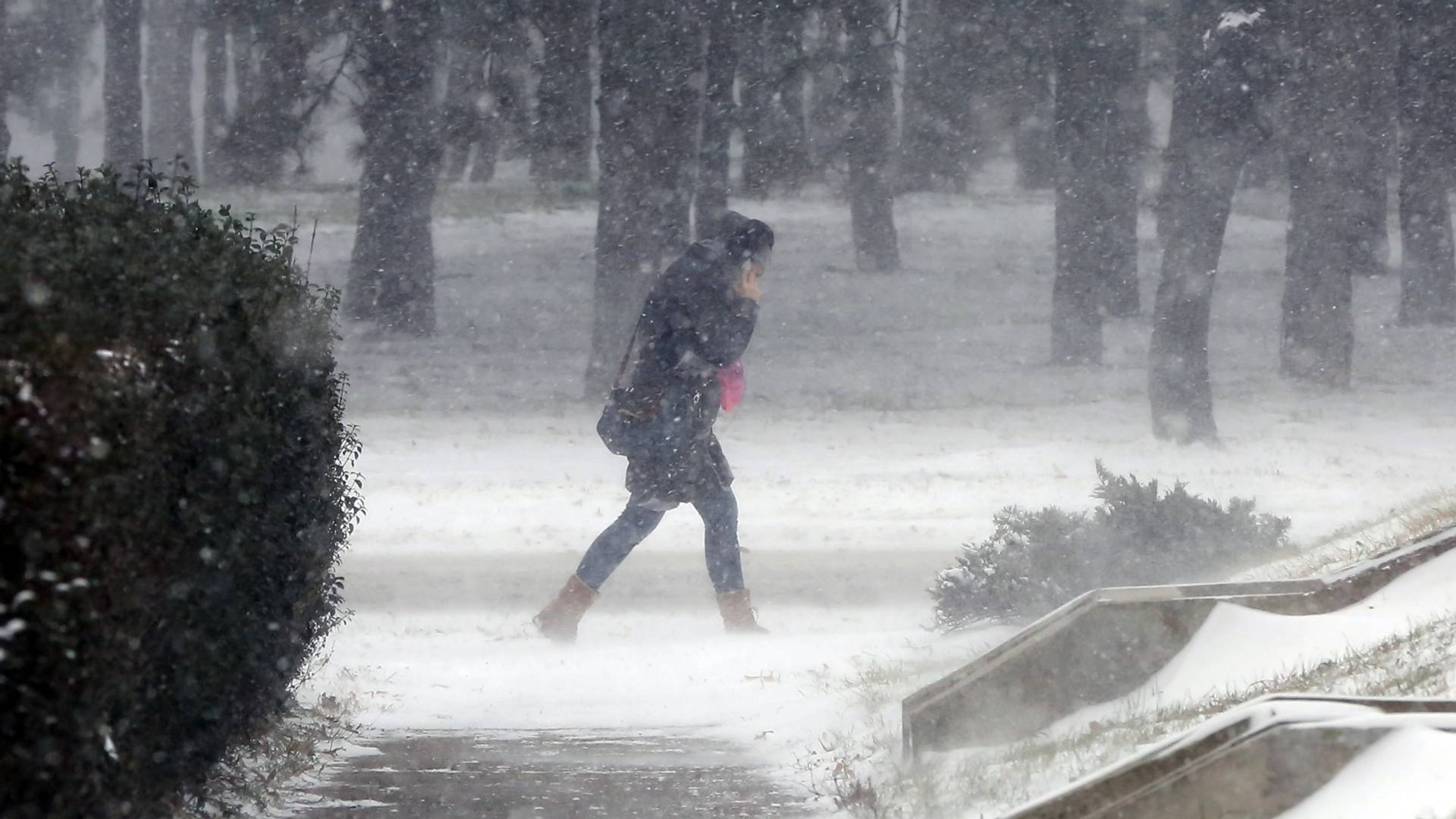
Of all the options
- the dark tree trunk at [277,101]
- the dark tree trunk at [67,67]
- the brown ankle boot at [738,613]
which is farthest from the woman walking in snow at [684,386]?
the dark tree trunk at [67,67]

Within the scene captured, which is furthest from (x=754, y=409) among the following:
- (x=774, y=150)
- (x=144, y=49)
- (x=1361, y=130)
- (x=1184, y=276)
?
(x=144, y=49)

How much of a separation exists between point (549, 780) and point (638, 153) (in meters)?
14.2

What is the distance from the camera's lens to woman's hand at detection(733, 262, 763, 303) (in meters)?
7.88

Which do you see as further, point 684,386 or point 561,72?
point 561,72

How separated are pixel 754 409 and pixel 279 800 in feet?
53.2

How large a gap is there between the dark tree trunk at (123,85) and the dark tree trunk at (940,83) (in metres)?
13.8

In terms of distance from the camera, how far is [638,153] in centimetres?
1894

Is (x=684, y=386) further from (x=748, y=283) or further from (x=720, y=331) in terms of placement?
(x=748, y=283)

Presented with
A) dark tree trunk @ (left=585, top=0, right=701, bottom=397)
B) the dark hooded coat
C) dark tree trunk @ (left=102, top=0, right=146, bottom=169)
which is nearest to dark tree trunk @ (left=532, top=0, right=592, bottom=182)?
dark tree trunk @ (left=585, top=0, right=701, bottom=397)

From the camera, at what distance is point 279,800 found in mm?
5105

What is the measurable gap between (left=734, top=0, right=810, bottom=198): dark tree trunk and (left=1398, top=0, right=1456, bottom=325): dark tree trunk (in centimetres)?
800

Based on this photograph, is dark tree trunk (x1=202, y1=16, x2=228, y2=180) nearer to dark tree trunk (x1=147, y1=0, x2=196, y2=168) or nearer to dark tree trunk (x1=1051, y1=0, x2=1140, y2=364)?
dark tree trunk (x1=147, y1=0, x2=196, y2=168)

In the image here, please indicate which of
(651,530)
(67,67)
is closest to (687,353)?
(651,530)

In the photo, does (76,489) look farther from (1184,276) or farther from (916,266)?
(916,266)
